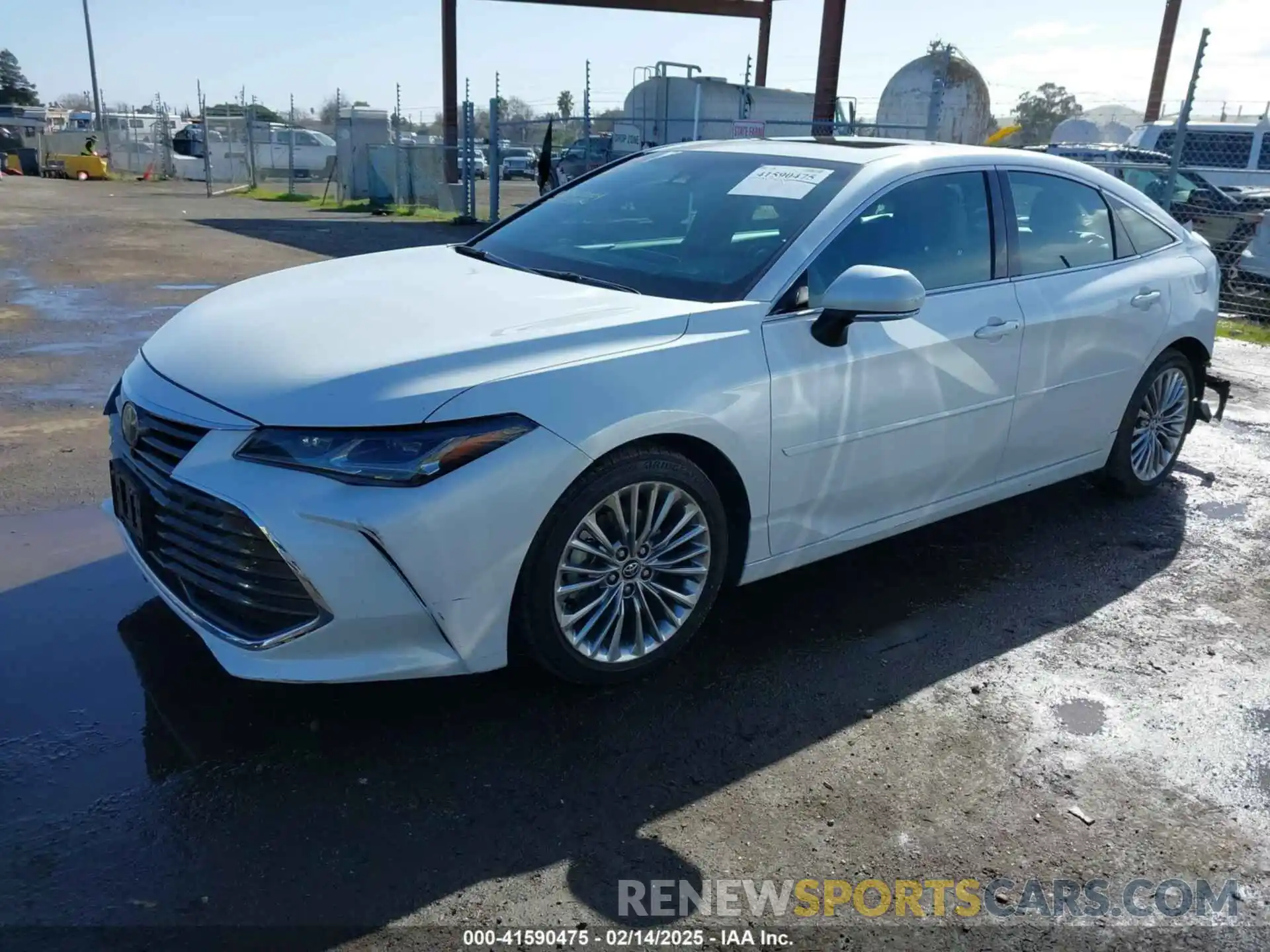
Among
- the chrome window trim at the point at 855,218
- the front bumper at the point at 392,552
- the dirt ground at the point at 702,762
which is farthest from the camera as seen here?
the chrome window trim at the point at 855,218

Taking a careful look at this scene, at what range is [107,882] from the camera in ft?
7.97

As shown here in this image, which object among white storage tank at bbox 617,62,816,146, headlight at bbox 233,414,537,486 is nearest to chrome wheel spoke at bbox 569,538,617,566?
headlight at bbox 233,414,537,486

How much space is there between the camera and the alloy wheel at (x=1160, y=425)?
17.0ft

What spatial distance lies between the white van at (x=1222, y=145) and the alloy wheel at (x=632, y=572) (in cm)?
1772

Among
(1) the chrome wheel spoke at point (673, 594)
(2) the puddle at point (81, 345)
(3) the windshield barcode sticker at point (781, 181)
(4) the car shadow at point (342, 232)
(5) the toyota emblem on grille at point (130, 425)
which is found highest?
(3) the windshield barcode sticker at point (781, 181)

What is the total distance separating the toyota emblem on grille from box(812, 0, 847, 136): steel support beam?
18252 millimetres

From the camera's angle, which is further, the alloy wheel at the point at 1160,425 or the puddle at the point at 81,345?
the puddle at the point at 81,345

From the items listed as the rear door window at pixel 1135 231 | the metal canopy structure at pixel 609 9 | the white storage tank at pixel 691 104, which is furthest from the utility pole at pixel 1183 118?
the metal canopy structure at pixel 609 9

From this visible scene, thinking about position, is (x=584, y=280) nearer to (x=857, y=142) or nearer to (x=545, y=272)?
(x=545, y=272)

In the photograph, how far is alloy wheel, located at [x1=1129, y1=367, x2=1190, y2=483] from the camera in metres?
5.18

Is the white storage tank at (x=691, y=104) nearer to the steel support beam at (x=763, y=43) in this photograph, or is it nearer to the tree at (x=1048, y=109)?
the steel support beam at (x=763, y=43)

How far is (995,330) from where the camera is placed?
13.5 feet

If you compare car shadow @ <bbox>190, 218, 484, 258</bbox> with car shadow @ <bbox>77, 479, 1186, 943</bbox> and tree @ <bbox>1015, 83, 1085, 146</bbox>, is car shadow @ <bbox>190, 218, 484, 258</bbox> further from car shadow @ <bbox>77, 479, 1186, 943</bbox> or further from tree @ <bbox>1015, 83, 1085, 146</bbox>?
tree @ <bbox>1015, 83, 1085, 146</bbox>

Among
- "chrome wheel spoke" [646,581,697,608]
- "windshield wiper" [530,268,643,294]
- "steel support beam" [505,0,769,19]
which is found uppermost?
"steel support beam" [505,0,769,19]
